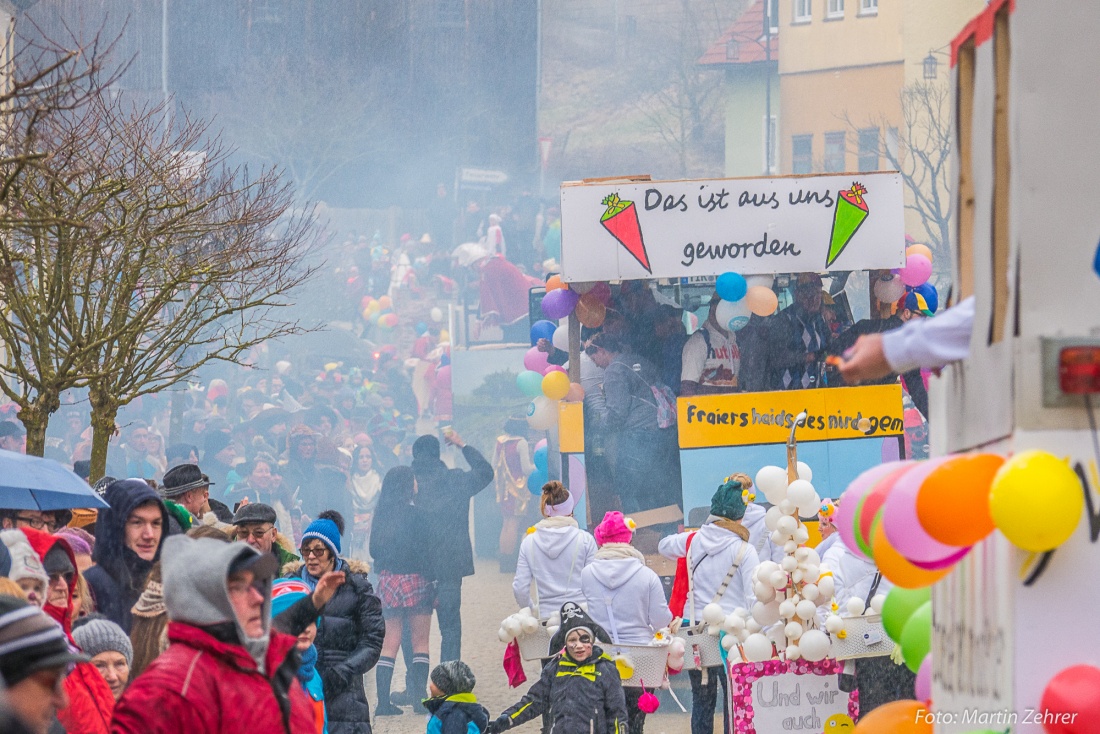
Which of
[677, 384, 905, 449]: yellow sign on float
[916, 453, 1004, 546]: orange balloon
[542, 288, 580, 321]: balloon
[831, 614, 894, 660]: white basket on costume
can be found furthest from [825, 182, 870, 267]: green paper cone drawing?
[916, 453, 1004, 546]: orange balloon

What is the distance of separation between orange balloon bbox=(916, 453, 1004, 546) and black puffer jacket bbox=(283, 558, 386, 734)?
13.2 ft

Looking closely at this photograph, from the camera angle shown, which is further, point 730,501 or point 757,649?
point 730,501

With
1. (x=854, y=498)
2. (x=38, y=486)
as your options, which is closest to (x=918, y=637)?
(x=854, y=498)

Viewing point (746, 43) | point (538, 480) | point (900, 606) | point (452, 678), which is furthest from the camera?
point (746, 43)

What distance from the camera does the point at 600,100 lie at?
66.6 m

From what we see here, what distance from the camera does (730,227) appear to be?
39.3 ft

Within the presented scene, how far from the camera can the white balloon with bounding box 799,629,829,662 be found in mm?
8211

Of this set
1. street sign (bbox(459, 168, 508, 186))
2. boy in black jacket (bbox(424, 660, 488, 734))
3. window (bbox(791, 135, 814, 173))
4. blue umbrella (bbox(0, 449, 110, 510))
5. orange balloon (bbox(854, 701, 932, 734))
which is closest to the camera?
orange balloon (bbox(854, 701, 932, 734))

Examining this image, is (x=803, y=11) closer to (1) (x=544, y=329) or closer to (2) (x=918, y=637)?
(1) (x=544, y=329)

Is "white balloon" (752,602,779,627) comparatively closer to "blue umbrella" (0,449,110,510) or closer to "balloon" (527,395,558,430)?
"blue umbrella" (0,449,110,510)

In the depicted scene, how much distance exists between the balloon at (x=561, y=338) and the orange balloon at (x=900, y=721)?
8.98 meters

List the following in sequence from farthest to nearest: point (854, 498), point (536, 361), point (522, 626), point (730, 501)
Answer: point (536, 361), point (522, 626), point (730, 501), point (854, 498)

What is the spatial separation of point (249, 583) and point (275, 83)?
56.4 m

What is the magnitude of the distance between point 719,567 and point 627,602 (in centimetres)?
64
